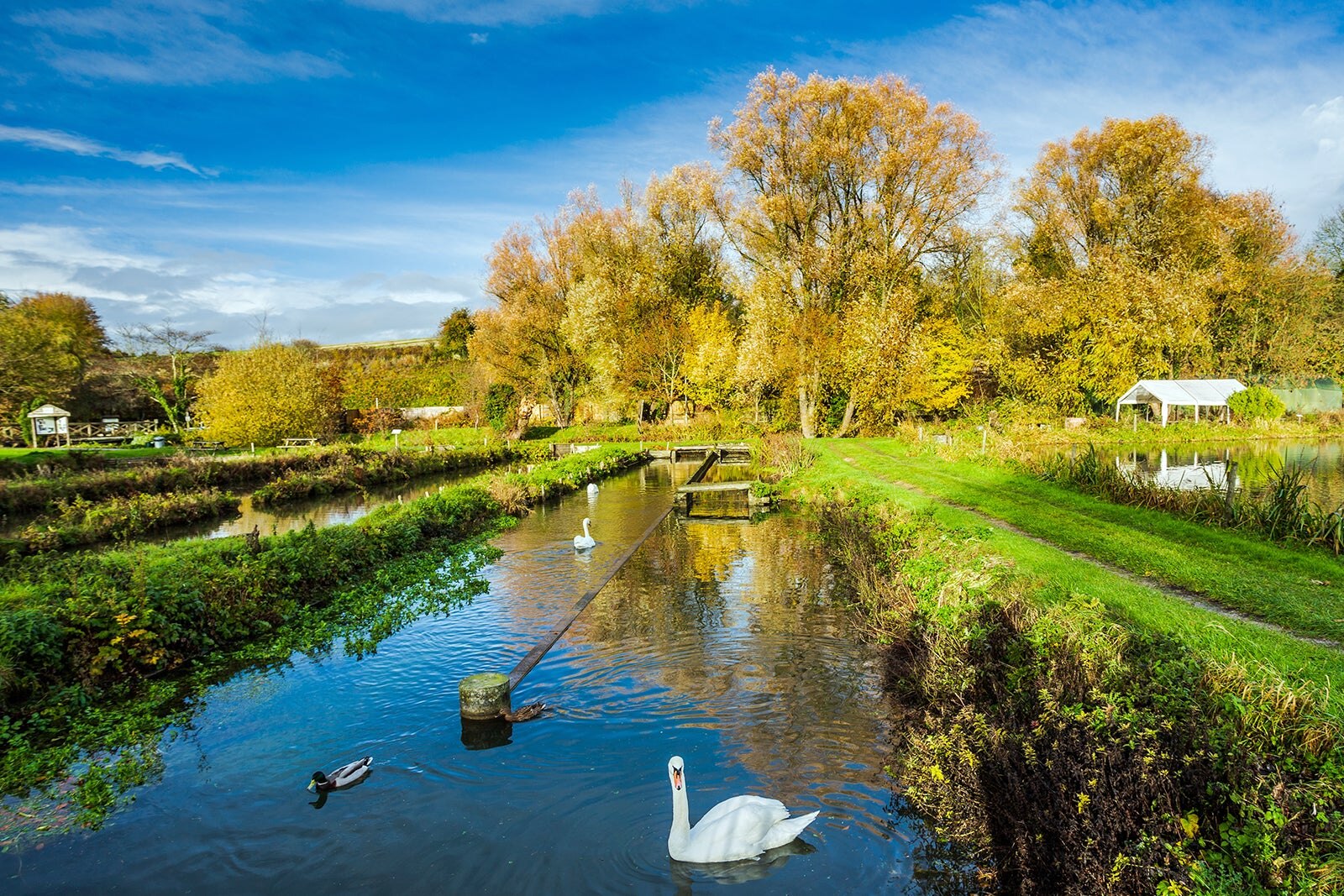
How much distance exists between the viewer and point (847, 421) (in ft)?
113

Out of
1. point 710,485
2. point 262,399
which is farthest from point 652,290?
point 710,485

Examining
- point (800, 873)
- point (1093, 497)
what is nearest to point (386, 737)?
point (800, 873)

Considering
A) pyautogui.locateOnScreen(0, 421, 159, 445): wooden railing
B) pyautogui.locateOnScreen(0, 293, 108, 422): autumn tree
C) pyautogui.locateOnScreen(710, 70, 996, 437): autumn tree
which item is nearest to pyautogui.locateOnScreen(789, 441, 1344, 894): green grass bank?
pyautogui.locateOnScreen(710, 70, 996, 437): autumn tree

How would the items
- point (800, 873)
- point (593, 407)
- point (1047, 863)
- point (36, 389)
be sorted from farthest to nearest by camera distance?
1. point (593, 407)
2. point (36, 389)
3. point (800, 873)
4. point (1047, 863)

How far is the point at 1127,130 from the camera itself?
36.8 meters

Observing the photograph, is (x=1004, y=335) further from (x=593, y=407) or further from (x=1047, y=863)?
(x=1047, y=863)

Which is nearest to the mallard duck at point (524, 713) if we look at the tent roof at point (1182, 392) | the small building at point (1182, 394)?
the small building at point (1182, 394)

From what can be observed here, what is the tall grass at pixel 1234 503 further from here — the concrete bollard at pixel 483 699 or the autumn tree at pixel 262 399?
the autumn tree at pixel 262 399

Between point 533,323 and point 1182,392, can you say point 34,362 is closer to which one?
point 533,323

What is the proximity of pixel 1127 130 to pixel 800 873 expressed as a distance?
43.1 metres

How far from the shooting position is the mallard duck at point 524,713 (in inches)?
273

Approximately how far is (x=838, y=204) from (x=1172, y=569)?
28.1 metres

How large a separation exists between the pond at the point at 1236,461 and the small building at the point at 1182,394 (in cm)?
354

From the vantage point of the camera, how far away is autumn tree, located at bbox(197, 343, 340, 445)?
33.0 metres
